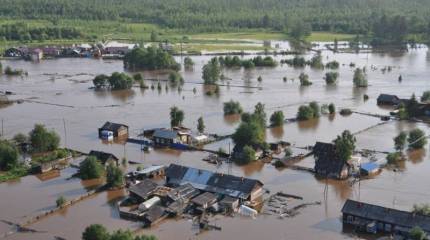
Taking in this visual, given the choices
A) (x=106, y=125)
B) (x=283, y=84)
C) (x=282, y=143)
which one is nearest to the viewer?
(x=282, y=143)

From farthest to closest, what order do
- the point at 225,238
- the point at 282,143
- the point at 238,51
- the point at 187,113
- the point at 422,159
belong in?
the point at 238,51 < the point at 187,113 < the point at 282,143 < the point at 422,159 < the point at 225,238

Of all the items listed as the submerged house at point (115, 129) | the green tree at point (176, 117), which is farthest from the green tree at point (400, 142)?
the submerged house at point (115, 129)

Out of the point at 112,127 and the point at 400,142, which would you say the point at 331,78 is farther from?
the point at 112,127

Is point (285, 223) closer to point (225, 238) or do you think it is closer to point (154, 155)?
point (225, 238)

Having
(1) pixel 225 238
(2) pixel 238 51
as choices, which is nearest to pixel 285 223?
(1) pixel 225 238

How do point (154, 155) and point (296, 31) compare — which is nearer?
point (154, 155)

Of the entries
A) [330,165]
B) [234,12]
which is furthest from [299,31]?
[330,165]
